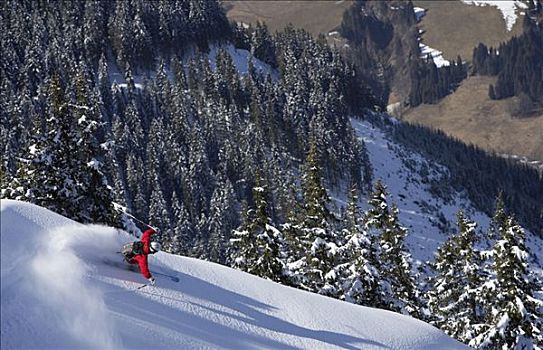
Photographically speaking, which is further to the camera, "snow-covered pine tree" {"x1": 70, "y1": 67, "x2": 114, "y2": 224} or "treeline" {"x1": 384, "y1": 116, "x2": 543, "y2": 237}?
"treeline" {"x1": 384, "y1": 116, "x2": 543, "y2": 237}

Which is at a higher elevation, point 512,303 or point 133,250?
point 133,250

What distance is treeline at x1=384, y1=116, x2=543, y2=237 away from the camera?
124062 mm

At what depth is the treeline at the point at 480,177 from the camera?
407 ft

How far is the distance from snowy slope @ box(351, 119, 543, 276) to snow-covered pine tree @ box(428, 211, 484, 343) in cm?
5783

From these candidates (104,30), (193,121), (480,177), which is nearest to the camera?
(193,121)

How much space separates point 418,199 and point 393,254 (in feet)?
265

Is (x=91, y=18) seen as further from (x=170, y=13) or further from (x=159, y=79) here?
(x=159, y=79)

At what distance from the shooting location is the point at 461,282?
29906 mm

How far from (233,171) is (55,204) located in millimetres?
74430

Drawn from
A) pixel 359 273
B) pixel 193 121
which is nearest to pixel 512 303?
pixel 359 273

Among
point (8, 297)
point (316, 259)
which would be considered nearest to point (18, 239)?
point (8, 297)

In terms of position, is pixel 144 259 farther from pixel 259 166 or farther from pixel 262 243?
pixel 259 166

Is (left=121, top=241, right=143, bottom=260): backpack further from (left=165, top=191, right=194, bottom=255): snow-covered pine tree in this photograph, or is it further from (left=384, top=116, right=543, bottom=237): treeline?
(left=384, top=116, right=543, bottom=237): treeline

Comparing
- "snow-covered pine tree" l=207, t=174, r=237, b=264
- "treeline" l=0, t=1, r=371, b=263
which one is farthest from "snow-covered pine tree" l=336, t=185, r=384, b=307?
"snow-covered pine tree" l=207, t=174, r=237, b=264
